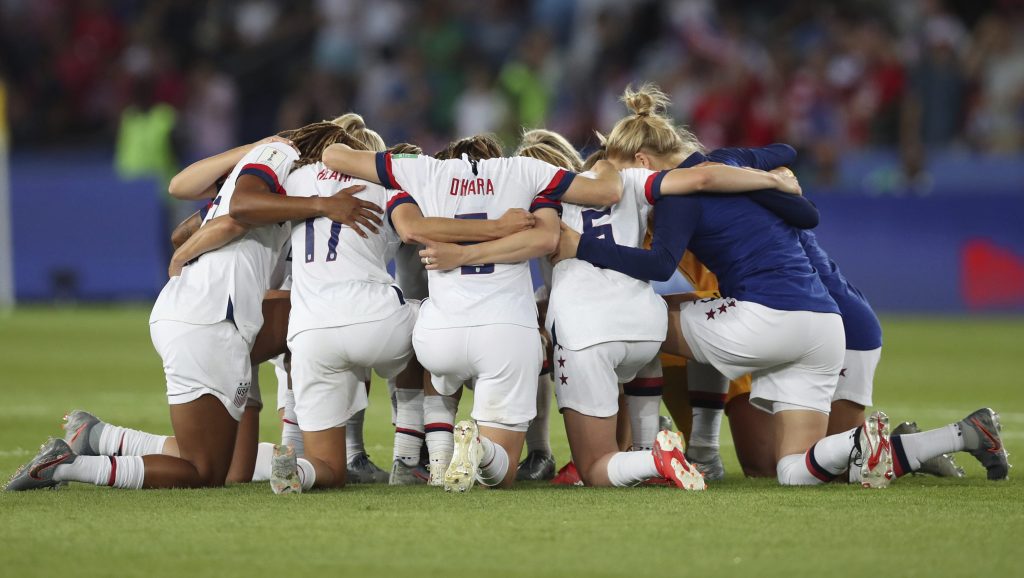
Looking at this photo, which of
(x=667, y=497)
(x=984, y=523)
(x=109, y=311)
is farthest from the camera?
(x=109, y=311)

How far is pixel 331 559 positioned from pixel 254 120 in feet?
57.5

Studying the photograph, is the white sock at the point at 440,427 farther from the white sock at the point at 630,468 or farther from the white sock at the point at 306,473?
the white sock at the point at 630,468

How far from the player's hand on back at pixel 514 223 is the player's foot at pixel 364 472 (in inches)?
54.2

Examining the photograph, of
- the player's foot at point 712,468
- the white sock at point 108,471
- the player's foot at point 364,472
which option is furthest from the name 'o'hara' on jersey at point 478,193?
the white sock at point 108,471

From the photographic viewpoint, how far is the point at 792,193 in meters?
6.51

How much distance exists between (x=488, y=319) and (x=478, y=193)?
0.62m

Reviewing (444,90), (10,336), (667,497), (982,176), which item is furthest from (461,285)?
(444,90)

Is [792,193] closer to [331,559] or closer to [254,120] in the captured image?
[331,559]

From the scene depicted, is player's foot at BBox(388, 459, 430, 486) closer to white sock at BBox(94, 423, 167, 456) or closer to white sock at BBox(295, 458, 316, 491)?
white sock at BBox(295, 458, 316, 491)

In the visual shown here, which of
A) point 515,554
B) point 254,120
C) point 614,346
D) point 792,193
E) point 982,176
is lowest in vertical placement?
point 515,554

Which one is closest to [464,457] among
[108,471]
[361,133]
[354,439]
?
[354,439]

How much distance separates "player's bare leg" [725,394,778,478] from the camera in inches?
266

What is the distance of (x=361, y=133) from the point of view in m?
6.77

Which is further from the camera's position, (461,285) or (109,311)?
(109,311)
